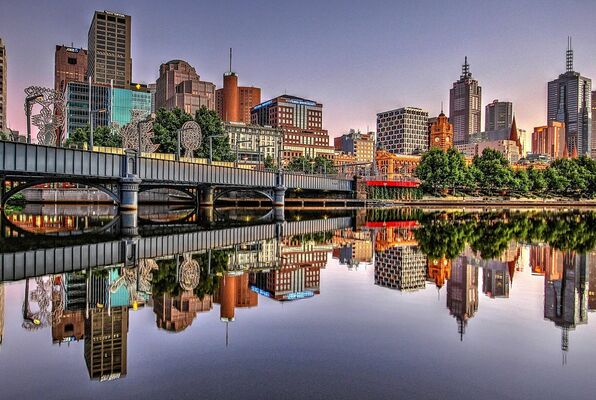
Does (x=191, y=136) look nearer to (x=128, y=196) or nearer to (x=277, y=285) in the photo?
(x=128, y=196)

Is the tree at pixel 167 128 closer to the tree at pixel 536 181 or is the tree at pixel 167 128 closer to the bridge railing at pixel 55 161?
the bridge railing at pixel 55 161

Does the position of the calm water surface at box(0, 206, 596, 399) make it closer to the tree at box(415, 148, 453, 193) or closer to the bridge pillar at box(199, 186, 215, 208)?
→ the bridge pillar at box(199, 186, 215, 208)

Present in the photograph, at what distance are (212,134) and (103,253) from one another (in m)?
75.2

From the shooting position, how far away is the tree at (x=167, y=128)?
91625 millimetres

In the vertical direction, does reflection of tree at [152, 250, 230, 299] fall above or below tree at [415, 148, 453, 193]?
below

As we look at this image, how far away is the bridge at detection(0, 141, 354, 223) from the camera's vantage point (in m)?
39.9

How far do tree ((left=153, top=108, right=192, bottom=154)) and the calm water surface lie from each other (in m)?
68.7

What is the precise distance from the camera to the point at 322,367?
30.1ft

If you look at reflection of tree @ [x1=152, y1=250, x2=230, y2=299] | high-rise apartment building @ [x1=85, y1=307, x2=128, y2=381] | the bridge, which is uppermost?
the bridge

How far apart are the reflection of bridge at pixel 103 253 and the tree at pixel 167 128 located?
2413 inches

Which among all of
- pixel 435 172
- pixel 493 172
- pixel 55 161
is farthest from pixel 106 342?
pixel 493 172

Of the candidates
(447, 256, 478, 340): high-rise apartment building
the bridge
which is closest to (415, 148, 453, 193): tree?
the bridge

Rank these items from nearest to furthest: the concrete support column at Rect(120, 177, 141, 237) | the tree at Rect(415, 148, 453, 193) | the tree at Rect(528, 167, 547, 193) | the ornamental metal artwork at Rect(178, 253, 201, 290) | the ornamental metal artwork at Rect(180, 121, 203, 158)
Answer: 1. the ornamental metal artwork at Rect(178, 253, 201, 290)
2. the concrete support column at Rect(120, 177, 141, 237)
3. the ornamental metal artwork at Rect(180, 121, 203, 158)
4. the tree at Rect(415, 148, 453, 193)
5. the tree at Rect(528, 167, 547, 193)

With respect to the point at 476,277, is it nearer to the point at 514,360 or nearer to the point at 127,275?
the point at 514,360
